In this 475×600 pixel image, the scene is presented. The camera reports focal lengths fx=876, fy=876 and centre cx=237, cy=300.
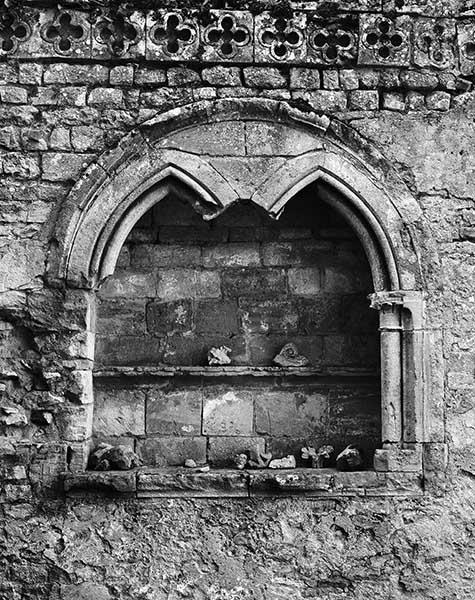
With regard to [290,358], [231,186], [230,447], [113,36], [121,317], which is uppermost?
[113,36]

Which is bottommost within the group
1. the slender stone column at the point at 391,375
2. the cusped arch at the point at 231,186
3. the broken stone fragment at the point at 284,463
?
the broken stone fragment at the point at 284,463

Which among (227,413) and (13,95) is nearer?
(13,95)

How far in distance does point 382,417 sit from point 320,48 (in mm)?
2411

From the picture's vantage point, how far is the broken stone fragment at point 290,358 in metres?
6.02

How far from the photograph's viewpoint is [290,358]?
19.8ft

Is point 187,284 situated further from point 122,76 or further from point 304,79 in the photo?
point 304,79

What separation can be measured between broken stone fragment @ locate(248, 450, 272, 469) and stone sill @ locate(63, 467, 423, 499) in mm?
282

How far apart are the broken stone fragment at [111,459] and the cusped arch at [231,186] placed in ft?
3.54

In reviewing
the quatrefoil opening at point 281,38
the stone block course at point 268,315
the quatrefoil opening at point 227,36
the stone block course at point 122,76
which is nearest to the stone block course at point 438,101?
the quatrefoil opening at point 281,38

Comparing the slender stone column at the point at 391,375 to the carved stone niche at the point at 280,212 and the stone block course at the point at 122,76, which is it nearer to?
the carved stone niche at the point at 280,212

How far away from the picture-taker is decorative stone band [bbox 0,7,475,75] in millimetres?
5605

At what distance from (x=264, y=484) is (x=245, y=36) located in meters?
2.85

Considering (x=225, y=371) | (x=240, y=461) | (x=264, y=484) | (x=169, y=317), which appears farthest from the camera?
(x=169, y=317)

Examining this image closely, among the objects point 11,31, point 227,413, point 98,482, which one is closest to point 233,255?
point 227,413
